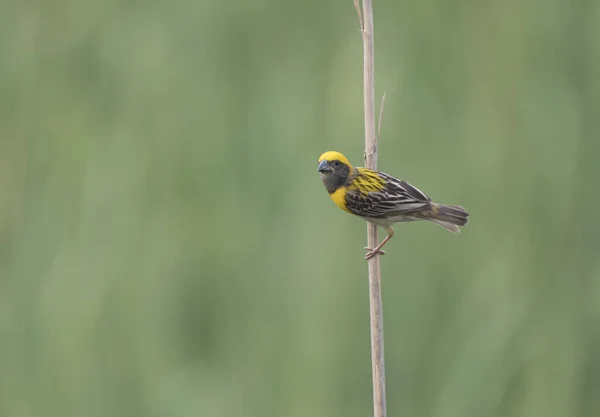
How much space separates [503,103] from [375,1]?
2.31ft

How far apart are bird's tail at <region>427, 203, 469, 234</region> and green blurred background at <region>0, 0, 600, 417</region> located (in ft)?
0.16

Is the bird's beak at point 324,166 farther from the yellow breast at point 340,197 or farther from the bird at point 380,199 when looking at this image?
the yellow breast at point 340,197

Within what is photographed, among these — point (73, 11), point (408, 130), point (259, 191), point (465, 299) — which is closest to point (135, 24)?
point (73, 11)

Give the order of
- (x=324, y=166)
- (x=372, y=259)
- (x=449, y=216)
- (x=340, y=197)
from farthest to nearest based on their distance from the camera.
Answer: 1. (x=340, y=197)
2. (x=449, y=216)
3. (x=324, y=166)
4. (x=372, y=259)

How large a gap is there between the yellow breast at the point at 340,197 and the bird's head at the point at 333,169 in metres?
0.02

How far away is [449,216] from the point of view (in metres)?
2.77

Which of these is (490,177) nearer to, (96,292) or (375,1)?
(375,1)

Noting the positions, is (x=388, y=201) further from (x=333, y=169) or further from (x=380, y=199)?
(x=333, y=169)

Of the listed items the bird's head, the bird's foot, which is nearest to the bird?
the bird's head

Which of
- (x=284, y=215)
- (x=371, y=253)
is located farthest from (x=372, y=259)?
(x=284, y=215)

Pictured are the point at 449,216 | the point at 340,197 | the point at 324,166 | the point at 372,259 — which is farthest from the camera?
the point at 340,197

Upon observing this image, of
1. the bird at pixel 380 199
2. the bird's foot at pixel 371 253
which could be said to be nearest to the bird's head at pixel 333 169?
the bird at pixel 380 199

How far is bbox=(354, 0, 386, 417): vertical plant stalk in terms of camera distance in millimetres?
2240

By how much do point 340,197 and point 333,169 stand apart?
0.19 meters
